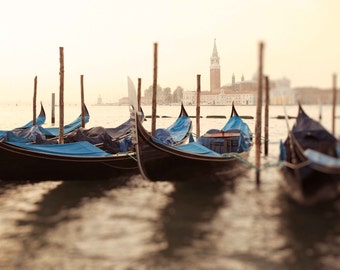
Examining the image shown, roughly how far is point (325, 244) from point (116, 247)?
2.93 metres

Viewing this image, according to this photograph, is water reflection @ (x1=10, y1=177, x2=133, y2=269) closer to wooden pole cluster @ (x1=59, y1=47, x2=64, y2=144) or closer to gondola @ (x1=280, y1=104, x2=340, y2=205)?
wooden pole cluster @ (x1=59, y1=47, x2=64, y2=144)

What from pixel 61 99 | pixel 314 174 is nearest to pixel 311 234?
pixel 314 174

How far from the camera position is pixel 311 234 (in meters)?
6.07

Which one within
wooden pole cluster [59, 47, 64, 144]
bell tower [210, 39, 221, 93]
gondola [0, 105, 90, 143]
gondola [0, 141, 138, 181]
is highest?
bell tower [210, 39, 221, 93]

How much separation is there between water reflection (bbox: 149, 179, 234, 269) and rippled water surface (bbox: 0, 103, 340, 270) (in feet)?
0.05

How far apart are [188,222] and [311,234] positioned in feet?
6.36

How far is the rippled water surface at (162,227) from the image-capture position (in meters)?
5.27

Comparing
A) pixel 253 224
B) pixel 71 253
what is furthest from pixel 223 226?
pixel 71 253

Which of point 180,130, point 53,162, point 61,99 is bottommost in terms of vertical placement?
point 53,162

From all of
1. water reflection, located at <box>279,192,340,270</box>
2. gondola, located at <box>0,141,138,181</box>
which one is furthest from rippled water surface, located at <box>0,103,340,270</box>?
gondola, located at <box>0,141,138,181</box>

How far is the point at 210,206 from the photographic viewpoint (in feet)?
25.4

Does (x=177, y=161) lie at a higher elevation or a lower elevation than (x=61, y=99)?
lower

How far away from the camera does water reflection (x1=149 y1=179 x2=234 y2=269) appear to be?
5437mm

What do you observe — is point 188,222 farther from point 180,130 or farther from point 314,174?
point 180,130
